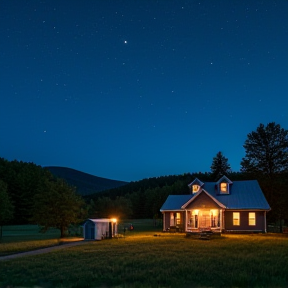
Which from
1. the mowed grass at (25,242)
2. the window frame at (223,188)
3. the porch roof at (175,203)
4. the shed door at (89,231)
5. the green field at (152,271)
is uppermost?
the window frame at (223,188)

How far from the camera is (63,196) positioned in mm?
40375

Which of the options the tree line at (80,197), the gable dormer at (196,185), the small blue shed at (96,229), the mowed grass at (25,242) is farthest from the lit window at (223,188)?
the mowed grass at (25,242)

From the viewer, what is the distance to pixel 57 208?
131 ft

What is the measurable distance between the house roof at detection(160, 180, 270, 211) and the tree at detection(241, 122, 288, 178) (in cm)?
629

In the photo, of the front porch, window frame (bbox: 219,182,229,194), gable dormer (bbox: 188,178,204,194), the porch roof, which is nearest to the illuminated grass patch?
the front porch

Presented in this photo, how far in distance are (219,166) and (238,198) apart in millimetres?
28033

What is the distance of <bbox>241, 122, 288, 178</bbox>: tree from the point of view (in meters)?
48.1

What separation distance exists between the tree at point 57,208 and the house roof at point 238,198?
10.5 metres

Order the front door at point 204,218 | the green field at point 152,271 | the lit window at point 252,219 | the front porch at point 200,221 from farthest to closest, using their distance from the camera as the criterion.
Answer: the front door at point 204,218 → the front porch at point 200,221 → the lit window at point 252,219 → the green field at point 152,271

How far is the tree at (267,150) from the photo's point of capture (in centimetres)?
4806

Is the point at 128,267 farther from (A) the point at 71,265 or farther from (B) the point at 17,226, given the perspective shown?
(B) the point at 17,226

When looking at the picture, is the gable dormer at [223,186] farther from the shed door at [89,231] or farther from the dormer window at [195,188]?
the shed door at [89,231]

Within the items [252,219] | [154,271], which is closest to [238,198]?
[252,219]

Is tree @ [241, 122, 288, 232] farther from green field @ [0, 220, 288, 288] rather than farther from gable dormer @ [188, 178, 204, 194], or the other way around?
green field @ [0, 220, 288, 288]
